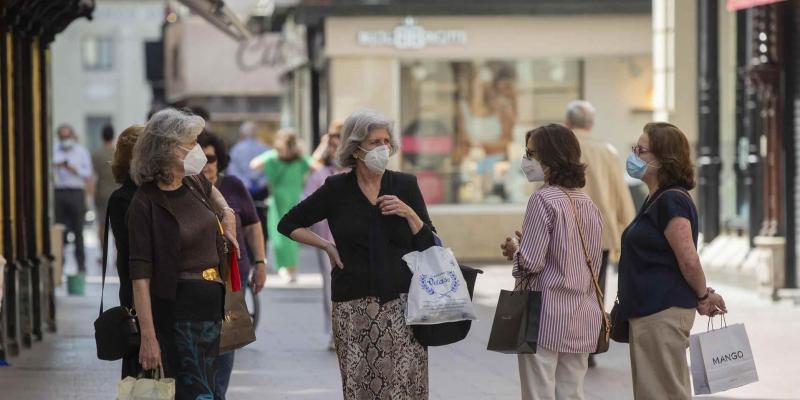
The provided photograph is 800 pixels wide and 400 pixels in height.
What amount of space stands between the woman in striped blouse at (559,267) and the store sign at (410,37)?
15268 millimetres

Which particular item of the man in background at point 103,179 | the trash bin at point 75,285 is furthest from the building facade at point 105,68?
the trash bin at point 75,285

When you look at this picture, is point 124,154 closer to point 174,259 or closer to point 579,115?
point 174,259

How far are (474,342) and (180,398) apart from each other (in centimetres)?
670

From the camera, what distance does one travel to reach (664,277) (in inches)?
290

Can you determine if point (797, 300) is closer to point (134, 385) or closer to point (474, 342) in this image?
point (474, 342)

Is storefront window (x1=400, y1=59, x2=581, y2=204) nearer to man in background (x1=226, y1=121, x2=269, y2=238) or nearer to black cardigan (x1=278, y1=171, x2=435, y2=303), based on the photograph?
man in background (x1=226, y1=121, x2=269, y2=238)

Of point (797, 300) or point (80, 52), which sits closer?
point (797, 300)

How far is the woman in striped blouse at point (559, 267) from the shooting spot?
7488mm

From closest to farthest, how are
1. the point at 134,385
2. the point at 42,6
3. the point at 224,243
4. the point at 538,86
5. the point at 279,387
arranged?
the point at 134,385 → the point at 224,243 → the point at 279,387 → the point at 42,6 → the point at 538,86

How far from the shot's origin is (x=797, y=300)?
16109 mm

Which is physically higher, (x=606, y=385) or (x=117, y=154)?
(x=117, y=154)

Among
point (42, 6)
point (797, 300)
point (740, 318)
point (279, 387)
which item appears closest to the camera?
point (279, 387)

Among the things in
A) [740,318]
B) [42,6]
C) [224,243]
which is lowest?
[740,318]

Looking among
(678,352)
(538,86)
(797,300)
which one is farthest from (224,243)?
(538,86)
